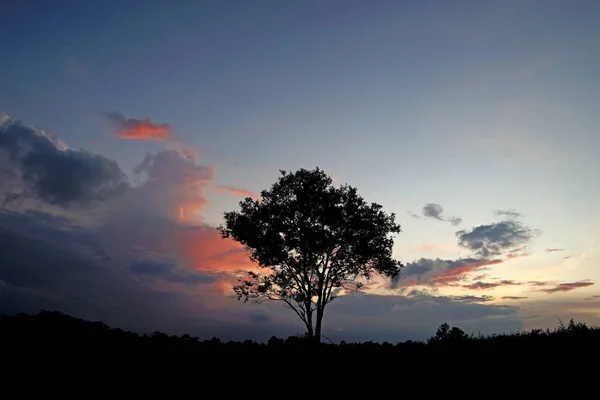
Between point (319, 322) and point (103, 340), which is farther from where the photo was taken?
point (319, 322)

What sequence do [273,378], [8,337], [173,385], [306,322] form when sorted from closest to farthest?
[173,385], [273,378], [8,337], [306,322]

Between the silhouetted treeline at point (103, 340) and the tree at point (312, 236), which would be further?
the tree at point (312, 236)

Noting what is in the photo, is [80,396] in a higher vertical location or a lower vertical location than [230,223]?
lower

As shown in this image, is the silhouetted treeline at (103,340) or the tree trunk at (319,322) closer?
the silhouetted treeline at (103,340)

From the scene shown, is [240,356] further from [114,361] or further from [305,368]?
[114,361]

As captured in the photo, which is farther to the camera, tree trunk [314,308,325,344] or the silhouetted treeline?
tree trunk [314,308,325,344]

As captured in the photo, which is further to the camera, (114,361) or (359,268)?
(359,268)

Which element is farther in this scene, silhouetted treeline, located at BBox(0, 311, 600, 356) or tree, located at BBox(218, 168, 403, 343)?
tree, located at BBox(218, 168, 403, 343)

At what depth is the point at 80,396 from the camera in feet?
36.9

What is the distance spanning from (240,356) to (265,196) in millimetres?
27415

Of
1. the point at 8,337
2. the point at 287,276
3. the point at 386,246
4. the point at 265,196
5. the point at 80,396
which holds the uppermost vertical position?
the point at 265,196

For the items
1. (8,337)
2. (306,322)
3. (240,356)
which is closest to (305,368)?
(240,356)

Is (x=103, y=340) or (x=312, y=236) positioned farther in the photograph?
(x=312, y=236)

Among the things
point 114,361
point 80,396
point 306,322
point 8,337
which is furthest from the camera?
point 306,322
